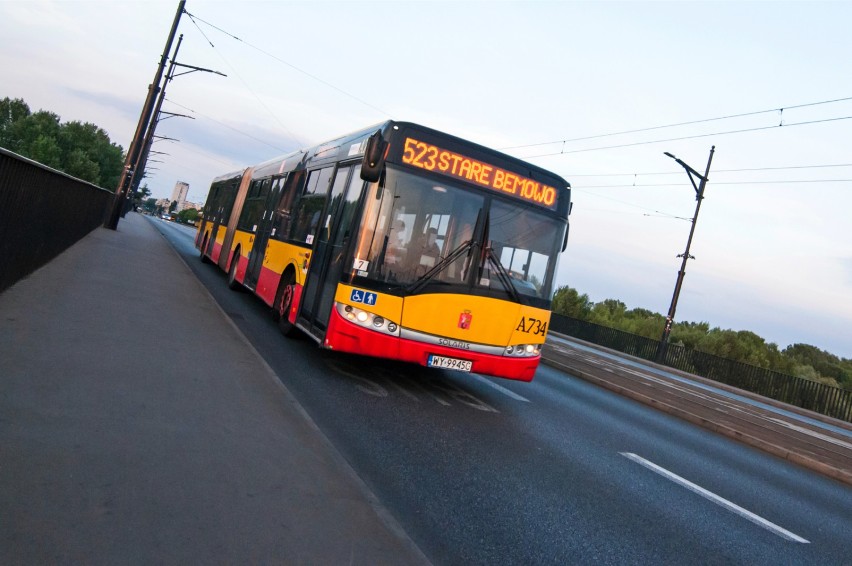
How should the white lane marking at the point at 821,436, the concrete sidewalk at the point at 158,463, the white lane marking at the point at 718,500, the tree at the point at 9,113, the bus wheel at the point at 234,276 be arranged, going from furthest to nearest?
1. the tree at the point at 9,113
2. the bus wheel at the point at 234,276
3. the white lane marking at the point at 821,436
4. the white lane marking at the point at 718,500
5. the concrete sidewalk at the point at 158,463

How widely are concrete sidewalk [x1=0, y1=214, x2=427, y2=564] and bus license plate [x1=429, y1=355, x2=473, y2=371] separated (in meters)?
2.07

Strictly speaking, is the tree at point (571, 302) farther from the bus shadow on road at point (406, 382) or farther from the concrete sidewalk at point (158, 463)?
the concrete sidewalk at point (158, 463)

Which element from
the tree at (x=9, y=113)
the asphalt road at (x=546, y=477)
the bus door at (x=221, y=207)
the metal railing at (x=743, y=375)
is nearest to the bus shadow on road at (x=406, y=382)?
the asphalt road at (x=546, y=477)

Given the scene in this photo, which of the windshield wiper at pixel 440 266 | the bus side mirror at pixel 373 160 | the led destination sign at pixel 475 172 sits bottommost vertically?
the windshield wiper at pixel 440 266

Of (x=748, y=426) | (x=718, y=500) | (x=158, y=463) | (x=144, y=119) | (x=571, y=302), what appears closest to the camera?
(x=158, y=463)

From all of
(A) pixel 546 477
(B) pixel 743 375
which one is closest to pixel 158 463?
(A) pixel 546 477

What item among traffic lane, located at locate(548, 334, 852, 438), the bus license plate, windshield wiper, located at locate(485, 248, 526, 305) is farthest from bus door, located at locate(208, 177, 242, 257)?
the bus license plate

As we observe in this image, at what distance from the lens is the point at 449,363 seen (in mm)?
8086

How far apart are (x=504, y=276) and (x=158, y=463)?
525cm

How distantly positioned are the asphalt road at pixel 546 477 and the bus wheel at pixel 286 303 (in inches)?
10.9

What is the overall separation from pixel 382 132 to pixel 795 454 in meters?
7.76

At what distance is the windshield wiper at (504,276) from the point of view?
8.23m

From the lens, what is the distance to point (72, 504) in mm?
3188

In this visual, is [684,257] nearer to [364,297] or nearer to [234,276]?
[234,276]
